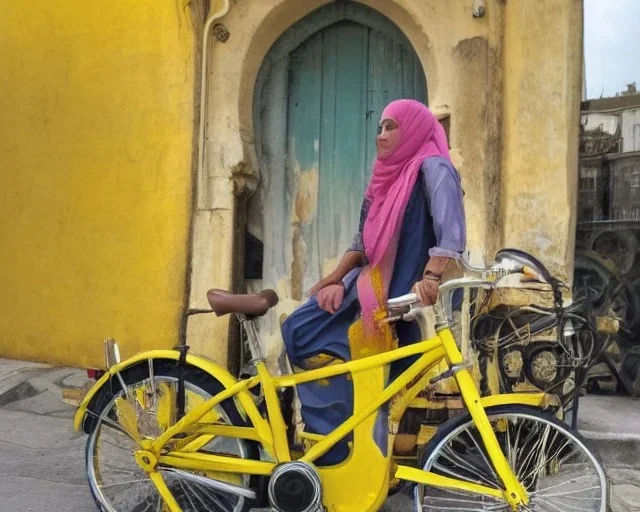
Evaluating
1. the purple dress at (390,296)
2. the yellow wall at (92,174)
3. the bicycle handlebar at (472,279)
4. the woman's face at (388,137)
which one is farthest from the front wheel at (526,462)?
the yellow wall at (92,174)

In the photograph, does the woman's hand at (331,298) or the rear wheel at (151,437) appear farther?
the woman's hand at (331,298)

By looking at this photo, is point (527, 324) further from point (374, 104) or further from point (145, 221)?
point (145, 221)

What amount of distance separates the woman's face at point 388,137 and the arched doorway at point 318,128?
164cm

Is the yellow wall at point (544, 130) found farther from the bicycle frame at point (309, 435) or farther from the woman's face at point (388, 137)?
the bicycle frame at point (309, 435)

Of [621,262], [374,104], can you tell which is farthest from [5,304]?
[621,262]

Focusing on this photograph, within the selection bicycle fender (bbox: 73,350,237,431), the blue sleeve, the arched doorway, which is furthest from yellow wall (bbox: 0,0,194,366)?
the blue sleeve

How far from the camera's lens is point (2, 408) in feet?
16.8

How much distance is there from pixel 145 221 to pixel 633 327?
375 cm

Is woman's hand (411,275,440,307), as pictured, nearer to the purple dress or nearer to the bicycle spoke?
the purple dress

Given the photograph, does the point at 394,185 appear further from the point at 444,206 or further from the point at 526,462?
the point at 526,462

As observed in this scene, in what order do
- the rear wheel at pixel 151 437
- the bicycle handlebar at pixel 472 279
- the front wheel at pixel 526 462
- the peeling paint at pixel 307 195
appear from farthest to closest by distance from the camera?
the peeling paint at pixel 307 195
the rear wheel at pixel 151 437
the bicycle handlebar at pixel 472 279
the front wheel at pixel 526 462

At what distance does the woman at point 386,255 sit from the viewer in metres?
2.94

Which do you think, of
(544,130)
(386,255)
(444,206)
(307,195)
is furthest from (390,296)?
(307,195)

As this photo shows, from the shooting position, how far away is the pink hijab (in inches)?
119
